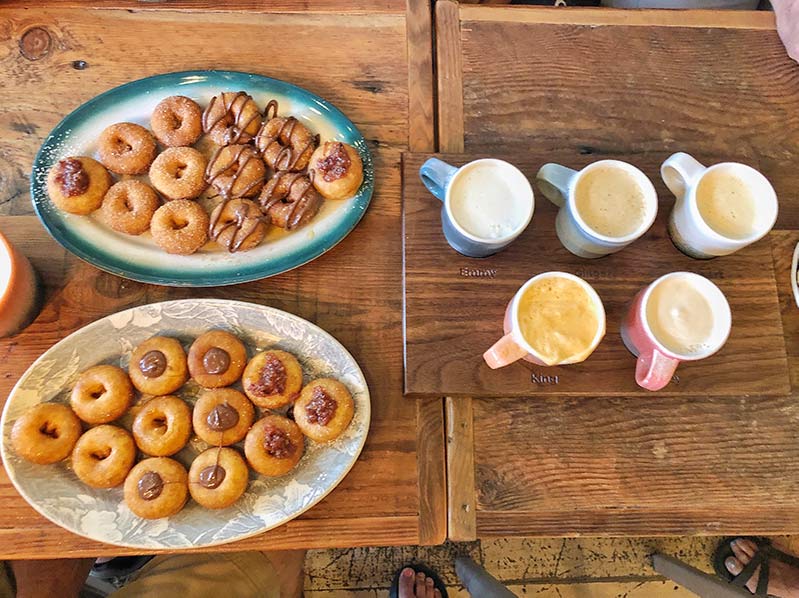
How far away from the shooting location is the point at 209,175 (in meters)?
1.16

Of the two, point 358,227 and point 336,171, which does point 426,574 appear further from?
point 336,171

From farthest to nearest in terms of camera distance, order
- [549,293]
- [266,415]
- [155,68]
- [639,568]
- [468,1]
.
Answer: [639,568] < [468,1] < [155,68] < [266,415] < [549,293]

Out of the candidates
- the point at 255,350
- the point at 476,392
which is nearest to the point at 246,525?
the point at 255,350

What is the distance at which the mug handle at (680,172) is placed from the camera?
1076mm

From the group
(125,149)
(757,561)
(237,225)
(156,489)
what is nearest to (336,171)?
Result: (237,225)

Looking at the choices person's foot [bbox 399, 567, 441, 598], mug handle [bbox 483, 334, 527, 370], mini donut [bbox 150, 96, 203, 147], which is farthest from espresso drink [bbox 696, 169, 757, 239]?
person's foot [bbox 399, 567, 441, 598]

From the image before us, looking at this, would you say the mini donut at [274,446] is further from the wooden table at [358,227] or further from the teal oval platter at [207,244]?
the teal oval platter at [207,244]

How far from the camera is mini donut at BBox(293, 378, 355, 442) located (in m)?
1.04

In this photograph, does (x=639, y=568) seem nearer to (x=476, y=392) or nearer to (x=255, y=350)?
(x=476, y=392)

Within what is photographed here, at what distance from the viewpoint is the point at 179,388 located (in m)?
1.10

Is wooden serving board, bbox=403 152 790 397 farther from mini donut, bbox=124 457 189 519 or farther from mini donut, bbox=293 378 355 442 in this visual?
mini donut, bbox=124 457 189 519

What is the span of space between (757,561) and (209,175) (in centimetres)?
211

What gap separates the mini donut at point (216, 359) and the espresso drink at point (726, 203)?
0.89m

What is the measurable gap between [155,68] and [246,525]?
96cm
